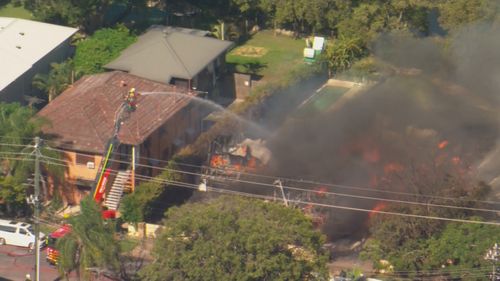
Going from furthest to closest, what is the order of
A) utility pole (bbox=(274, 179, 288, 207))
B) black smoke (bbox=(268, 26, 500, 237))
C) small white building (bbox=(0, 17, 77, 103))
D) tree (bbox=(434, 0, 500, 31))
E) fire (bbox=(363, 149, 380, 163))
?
tree (bbox=(434, 0, 500, 31))
small white building (bbox=(0, 17, 77, 103))
fire (bbox=(363, 149, 380, 163))
black smoke (bbox=(268, 26, 500, 237))
utility pole (bbox=(274, 179, 288, 207))

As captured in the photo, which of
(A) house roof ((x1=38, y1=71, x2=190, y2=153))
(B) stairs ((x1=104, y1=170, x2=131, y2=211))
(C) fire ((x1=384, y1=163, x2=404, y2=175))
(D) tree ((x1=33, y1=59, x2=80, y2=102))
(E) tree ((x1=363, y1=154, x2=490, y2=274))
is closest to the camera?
(E) tree ((x1=363, y1=154, x2=490, y2=274))

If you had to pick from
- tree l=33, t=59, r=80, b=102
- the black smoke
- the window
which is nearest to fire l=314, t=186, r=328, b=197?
the black smoke

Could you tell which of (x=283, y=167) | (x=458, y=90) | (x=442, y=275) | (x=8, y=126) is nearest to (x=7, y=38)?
(x=8, y=126)

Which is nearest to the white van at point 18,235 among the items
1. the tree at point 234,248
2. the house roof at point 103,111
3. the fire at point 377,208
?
the house roof at point 103,111

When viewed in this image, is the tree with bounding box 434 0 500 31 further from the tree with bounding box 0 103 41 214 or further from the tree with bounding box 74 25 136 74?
the tree with bounding box 0 103 41 214

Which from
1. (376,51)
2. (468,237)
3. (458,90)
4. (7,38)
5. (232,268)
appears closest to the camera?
(232,268)

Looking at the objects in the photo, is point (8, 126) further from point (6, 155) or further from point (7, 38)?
point (7, 38)
